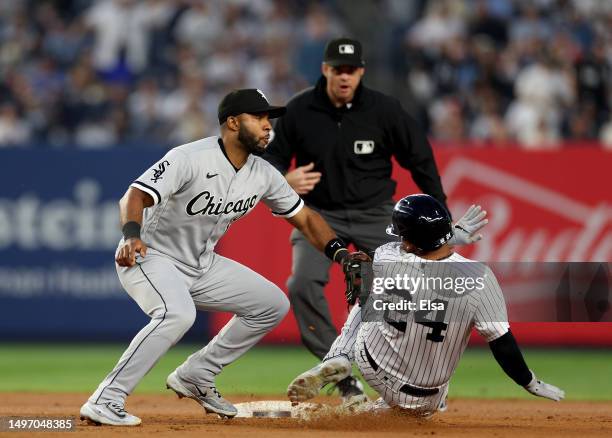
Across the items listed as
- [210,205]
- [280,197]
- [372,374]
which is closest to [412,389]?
[372,374]

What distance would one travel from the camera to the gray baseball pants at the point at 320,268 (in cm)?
855

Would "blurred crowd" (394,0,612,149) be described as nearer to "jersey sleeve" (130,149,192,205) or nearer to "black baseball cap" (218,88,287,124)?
"black baseball cap" (218,88,287,124)

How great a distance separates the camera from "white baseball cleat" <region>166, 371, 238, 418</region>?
297 inches

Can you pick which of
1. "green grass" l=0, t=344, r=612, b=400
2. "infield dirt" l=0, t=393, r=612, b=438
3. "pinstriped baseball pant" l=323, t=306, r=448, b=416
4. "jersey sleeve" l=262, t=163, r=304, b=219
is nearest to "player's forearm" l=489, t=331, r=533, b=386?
"infield dirt" l=0, t=393, r=612, b=438

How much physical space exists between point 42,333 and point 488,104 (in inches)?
245

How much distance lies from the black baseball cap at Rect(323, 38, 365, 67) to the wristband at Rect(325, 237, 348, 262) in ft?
5.09

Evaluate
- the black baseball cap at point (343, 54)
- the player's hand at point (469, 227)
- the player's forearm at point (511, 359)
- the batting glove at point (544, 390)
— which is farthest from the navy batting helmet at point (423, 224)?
the black baseball cap at point (343, 54)

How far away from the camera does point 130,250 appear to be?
262 inches

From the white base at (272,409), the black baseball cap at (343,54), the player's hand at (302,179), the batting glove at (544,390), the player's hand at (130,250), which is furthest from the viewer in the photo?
the black baseball cap at (343,54)

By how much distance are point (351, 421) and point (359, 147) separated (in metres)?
2.34

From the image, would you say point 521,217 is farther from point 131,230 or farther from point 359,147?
point 131,230

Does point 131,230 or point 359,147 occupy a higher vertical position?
point 359,147

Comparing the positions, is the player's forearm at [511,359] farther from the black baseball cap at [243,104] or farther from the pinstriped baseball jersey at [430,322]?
the black baseball cap at [243,104]

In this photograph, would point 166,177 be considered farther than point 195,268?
No
